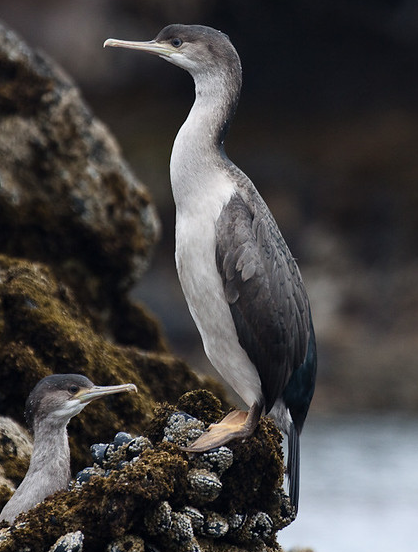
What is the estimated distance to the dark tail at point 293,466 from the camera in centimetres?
555

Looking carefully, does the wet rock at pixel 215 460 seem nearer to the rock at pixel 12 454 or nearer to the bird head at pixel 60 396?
the bird head at pixel 60 396

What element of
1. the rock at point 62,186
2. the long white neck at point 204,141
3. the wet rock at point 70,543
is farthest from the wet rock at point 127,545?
the rock at point 62,186

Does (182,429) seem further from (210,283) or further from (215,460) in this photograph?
(210,283)

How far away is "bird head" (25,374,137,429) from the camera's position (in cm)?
546

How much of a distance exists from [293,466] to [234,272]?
43.3 inches

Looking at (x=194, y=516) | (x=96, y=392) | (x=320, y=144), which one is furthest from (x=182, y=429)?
(x=320, y=144)

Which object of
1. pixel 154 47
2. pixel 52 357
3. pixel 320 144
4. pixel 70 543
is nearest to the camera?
pixel 70 543

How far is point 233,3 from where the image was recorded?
2130cm

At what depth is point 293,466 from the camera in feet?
18.7

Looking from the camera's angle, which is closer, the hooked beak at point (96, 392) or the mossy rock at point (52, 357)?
the hooked beak at point (96, 392)

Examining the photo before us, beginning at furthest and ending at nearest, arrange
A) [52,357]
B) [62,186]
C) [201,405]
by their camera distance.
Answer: [62,186], [52,357], [201,405]

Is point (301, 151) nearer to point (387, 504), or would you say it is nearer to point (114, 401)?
point (387, 504)

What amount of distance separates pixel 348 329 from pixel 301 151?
461 cm

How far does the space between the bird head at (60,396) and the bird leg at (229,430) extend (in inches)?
19.2
